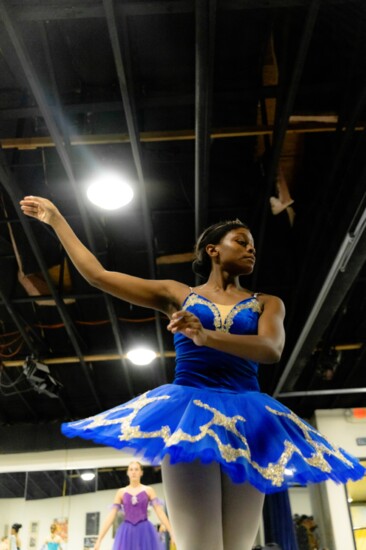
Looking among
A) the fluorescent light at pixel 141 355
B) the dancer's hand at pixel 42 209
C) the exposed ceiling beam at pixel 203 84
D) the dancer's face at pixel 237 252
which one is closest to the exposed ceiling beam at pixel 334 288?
the exposed ceiling beam at pixel 203 84

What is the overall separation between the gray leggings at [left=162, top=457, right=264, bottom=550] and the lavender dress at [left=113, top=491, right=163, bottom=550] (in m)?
3.54

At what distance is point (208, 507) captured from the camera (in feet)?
3.54

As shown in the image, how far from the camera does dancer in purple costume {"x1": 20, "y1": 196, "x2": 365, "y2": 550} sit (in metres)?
1.04

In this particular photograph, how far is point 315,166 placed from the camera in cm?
490

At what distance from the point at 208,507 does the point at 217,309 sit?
0.49 m

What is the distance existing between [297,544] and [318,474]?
941 cm

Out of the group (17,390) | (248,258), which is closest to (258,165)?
(248,258)

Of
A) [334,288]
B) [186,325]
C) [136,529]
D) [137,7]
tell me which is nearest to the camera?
[186,325]

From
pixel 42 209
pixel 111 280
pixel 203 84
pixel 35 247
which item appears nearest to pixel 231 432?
pixel 111 280

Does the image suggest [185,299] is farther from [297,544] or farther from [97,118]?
[297,544]

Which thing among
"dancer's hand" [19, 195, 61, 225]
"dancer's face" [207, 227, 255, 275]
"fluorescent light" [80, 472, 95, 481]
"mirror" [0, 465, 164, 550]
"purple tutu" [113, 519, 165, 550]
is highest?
"fluorescent light" [80, 472, 95, 481]

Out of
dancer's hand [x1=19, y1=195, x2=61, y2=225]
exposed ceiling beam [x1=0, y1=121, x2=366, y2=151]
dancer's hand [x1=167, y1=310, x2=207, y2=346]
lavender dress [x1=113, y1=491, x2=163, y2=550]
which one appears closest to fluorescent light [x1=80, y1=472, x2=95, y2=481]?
lavender dress [x1=113, y1=491, x2=163, y2=550]

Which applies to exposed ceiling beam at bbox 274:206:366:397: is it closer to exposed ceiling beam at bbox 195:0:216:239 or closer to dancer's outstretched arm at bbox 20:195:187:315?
exposed ceiling beam at bbox 195:0:216:239

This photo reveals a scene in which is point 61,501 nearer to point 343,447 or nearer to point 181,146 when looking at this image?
point 343,447
